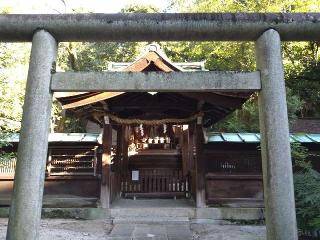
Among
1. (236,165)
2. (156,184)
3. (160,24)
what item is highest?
(160,24)

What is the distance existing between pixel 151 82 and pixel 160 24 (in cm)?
72

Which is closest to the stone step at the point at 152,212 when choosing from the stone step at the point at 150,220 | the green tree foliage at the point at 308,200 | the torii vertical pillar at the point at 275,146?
A: the stone step at the point at 150,220

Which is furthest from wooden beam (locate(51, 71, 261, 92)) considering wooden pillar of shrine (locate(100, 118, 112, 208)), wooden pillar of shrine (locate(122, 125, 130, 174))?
wooden pillar of shrine (locate(122, 125, 130, 174))

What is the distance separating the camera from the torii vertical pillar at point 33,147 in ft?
11.9

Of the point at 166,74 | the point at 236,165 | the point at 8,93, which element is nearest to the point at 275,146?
the point at 166,74

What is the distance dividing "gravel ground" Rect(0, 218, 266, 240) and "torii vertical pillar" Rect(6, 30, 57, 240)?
436cm

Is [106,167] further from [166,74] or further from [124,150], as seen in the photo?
[166,74]

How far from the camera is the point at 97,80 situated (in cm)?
403

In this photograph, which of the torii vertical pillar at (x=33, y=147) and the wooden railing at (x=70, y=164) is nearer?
the torii vertical pillar at (x=33, y=147)

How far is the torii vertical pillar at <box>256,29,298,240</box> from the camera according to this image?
3.67 meters

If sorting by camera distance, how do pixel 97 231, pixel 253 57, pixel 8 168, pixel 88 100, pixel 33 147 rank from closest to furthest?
pixel 33 147 → pixel 97 231 → pixel 88 100 → pixel 8 168 → pixel 253 57

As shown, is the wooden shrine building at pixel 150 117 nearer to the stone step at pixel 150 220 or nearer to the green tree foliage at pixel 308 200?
the stone step at pixel 150 220

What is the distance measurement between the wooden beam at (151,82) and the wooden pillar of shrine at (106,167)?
20.9 feet

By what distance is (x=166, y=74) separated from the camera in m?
4.05
